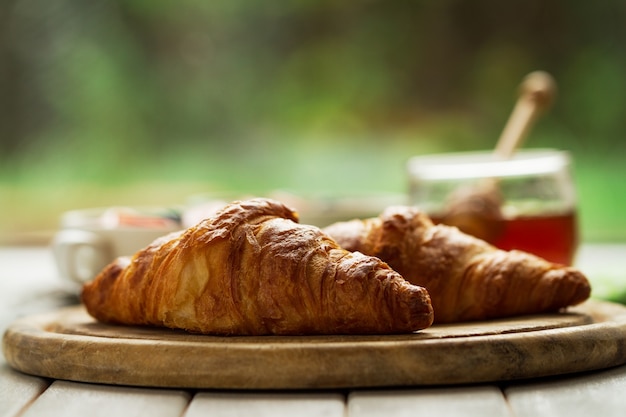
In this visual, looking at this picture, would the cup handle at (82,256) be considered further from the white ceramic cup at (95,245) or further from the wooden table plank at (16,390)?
the wooden table plank at (16,390)

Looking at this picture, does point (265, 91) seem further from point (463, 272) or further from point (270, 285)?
point (270, 285)


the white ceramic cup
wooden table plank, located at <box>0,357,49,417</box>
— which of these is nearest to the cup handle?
the white ceramic cup

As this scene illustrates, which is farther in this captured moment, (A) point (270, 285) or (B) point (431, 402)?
(A) point (270, 285)

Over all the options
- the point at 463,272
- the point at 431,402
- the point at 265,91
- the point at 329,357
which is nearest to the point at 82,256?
the point at 463,272

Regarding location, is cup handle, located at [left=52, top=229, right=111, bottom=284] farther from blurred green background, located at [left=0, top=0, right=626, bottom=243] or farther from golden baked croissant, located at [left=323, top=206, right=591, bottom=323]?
blurred green background, located at [left=0, top=0, right=626, bottom=243]

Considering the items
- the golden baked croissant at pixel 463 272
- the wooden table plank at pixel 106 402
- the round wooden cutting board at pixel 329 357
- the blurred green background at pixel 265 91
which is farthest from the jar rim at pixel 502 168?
the blurred green background at pixel 265 91

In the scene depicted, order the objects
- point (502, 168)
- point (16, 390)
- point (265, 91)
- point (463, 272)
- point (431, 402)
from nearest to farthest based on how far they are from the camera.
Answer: point (431, 402) < point (16, 390) < point (463, 272) < point (502, 168) < point (265, 91)

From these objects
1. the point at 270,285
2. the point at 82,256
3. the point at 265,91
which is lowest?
the point at 82,256
